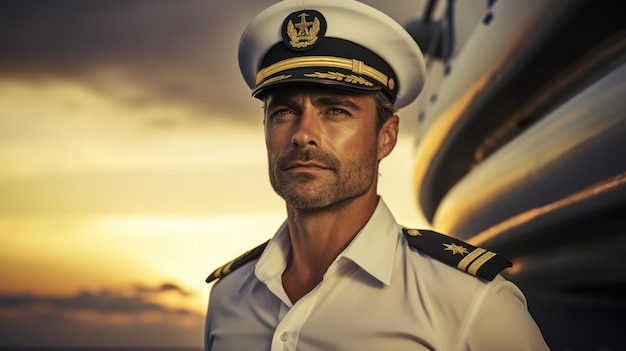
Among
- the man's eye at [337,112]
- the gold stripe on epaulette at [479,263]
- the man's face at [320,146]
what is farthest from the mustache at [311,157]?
the gold stripe on epaulette at [479,263]

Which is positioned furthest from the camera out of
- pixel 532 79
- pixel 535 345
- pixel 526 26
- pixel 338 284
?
pixel 532 79

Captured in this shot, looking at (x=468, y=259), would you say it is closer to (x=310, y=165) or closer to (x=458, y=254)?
(x=458, y=254)

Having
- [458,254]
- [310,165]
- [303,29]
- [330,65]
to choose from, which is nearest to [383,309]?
[458,254]

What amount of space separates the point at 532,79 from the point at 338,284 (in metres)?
1.77

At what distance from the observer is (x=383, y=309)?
4.73 ft

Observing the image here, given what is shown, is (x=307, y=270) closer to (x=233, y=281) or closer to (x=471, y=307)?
→ (x=233, y=281)

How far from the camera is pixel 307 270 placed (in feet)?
5.47

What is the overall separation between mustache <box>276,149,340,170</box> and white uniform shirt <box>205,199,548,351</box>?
182 millimetres

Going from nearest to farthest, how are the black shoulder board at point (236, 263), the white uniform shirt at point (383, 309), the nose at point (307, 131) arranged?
the white uniform shirt at point (383, 309) < the nose at point (307, 131) < the black shoulder board at point (236, 263)

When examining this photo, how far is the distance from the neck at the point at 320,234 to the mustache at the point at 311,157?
4.9 inches

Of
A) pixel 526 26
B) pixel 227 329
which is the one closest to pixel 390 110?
pixel 227 329

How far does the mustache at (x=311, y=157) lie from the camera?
4.91 feet

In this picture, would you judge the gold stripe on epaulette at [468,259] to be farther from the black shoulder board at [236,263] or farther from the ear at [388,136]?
the black shoulder board at [236,263]

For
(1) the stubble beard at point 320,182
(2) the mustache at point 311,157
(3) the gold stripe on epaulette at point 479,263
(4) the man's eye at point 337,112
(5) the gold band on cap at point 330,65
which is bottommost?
(3) the gold stripe on epaulette at point 479,263
